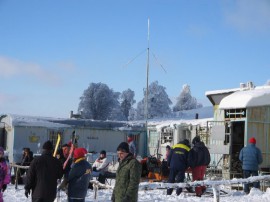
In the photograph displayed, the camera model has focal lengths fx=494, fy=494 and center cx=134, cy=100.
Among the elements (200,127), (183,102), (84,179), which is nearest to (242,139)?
(200,127)

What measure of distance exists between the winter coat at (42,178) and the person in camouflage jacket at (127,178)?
1.05 m

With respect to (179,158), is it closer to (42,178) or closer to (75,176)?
(75,176)

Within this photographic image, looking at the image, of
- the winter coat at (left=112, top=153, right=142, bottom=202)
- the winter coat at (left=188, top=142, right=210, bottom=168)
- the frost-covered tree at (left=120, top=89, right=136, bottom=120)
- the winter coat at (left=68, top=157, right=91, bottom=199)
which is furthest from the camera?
the frost-covered tree at (left=120, top=89, right=136, bottom=120)

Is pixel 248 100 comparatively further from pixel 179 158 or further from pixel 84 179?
pixel 84 179

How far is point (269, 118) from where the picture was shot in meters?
14.6

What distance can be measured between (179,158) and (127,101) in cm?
6623

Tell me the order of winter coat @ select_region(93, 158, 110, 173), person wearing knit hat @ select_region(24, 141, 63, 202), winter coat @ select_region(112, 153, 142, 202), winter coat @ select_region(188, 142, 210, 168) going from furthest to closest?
winter coat @ select_region(93, 158, 110, 173) → winter coat @ select_region(188, 142, 210, 168) → person wearing knit hat @ select_region(24, 141, 63, 202) → winter coat @ select_region(112, 153, 142, 202)

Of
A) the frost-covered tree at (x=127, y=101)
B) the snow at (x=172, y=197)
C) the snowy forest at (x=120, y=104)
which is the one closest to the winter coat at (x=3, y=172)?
the snow at (x=172, y=197)

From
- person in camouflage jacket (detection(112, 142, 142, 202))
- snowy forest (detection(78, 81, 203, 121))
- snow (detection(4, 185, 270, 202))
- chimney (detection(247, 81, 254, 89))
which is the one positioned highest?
snowy forest (detection(78, 81, 203, 121))

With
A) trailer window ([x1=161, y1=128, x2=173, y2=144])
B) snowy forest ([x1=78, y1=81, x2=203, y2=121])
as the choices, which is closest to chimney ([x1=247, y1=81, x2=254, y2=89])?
trailer window ([x1=161, y1=128, x2=173, y2=144])

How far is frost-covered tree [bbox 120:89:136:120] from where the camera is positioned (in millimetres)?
76562

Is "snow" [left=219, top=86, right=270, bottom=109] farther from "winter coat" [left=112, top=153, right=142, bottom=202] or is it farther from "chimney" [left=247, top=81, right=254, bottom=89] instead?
"winter coat" [left=112, top=153, right=142, bottom=202]

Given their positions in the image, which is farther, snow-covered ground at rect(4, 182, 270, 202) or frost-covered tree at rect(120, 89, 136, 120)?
frost-covered tree at rect(120, 89, 136, 120)

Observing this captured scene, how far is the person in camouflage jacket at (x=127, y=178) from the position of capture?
6070 mm
